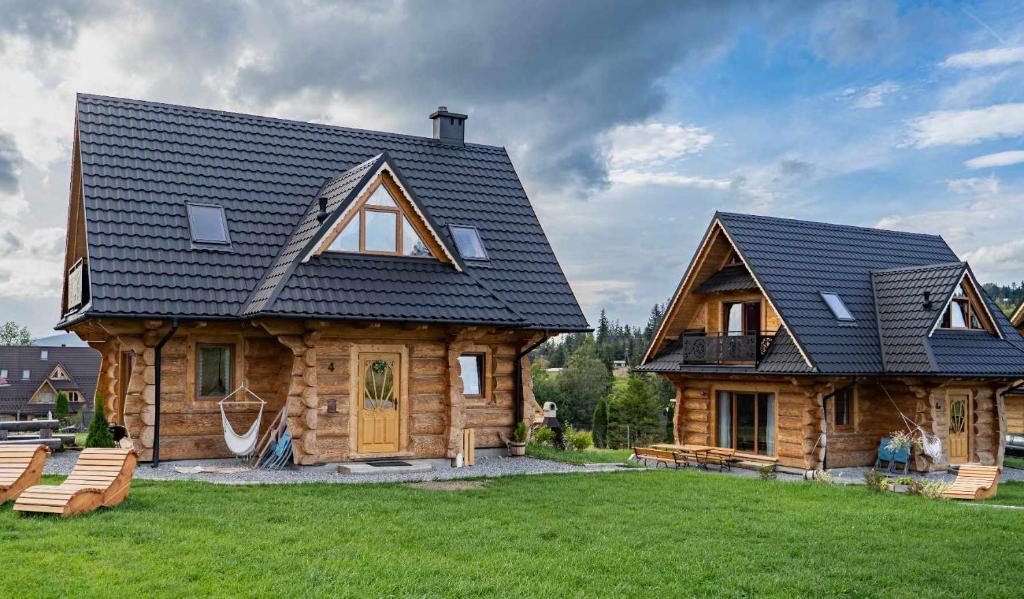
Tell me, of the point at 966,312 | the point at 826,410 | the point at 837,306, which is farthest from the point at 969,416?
the point at 837,306

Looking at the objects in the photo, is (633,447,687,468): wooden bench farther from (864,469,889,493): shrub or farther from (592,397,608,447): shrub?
(592,397,608,447): shrub

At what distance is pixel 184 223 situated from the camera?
16016mm

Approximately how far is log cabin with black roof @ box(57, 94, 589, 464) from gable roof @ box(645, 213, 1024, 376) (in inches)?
213

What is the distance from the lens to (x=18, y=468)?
1091cm

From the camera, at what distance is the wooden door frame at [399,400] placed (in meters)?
15.2

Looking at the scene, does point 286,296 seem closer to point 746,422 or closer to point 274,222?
point 274,222

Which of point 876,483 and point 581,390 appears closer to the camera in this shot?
point 876,483

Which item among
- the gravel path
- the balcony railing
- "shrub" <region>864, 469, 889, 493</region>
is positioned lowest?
"shrub" <region>864, 469, 889, 493</region>

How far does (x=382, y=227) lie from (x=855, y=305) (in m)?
11.6

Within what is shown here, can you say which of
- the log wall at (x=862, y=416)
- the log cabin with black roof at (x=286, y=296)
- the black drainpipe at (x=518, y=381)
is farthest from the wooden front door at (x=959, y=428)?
the black drainpipe at (x=518, y=381)

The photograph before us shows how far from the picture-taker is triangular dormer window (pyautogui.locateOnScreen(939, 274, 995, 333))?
69.7 feet

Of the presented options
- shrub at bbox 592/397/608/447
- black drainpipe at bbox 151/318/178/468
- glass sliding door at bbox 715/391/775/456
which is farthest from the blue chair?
shrub at bbox 592/397/608/447

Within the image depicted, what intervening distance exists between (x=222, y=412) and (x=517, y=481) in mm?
4728

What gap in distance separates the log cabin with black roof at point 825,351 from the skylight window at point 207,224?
11411 mm
